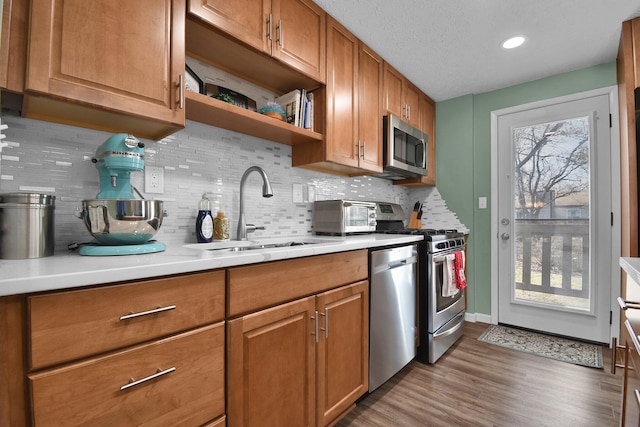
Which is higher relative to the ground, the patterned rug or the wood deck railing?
the wood deck railing

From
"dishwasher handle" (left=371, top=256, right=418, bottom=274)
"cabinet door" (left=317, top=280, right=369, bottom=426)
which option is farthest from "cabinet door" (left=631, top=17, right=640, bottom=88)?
"cabinet door" (left=317, top=280, right=369, bottom=426)

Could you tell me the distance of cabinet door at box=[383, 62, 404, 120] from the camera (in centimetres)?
252

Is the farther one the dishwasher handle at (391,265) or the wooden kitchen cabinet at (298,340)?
the dishwasher handle at (391,265)

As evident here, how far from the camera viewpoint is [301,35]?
1.73 meters

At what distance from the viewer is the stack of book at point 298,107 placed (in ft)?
6.06

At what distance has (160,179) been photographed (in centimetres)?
146

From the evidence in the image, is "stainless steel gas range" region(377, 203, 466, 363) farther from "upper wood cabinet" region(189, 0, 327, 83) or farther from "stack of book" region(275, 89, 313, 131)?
"upper wood cabinet" region(189, 0, 327, 83)

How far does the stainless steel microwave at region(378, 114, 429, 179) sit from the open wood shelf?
81 cm

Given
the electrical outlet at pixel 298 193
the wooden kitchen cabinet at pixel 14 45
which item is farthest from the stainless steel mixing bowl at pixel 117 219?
the electrical outlet at pixel 298 193

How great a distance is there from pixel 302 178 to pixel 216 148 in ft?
Answer: 2.31

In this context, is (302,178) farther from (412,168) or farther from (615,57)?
(615,57)

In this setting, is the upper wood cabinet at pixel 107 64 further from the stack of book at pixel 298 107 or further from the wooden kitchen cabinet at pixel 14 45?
the stack of book at pixel 298 107

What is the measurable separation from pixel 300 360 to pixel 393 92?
89.6 inches

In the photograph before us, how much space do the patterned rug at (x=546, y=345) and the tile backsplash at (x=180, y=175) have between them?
1880 mm
